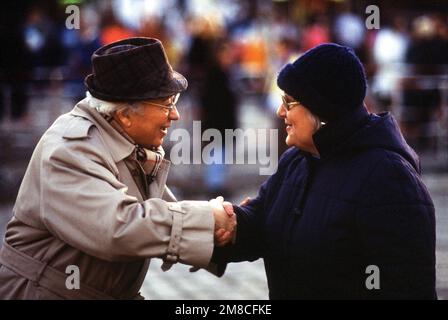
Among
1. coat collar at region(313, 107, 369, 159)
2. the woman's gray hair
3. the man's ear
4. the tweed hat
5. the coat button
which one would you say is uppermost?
the tweed hat

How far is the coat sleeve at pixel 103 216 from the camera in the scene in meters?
3.72

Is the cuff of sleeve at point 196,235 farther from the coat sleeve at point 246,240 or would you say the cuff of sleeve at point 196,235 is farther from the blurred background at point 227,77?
the blurred background at point 227,77

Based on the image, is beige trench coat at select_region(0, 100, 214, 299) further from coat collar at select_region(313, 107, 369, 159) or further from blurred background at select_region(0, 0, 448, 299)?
blurred background at select_region(0, 0, 448, 299)

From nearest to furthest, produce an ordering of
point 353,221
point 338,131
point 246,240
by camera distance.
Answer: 1. point 353,221
2. point 338,131
3. point 246,240

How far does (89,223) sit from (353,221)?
43.6 inches

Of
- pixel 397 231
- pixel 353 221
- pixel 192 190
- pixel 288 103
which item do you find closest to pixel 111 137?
pixel 288 103

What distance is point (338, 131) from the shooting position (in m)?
4.03

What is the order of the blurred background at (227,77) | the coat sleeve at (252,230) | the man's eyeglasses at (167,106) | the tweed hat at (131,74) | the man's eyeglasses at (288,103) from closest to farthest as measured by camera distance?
the tweed hat at (131,74) < the man's eyeglasses at (167,106) < the man's eyeglasses at (288,103) < the coat sleeve at (252,230) < the blurred background at (227,77)

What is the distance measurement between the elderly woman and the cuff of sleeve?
0.42m

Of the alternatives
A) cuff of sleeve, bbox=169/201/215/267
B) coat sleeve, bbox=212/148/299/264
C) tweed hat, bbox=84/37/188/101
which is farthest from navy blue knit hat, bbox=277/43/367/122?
cuff of sleeve, bbox=169/201/215/267

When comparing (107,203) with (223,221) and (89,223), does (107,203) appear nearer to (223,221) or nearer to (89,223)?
(89,223)

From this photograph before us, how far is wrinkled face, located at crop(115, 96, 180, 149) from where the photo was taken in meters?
4.07

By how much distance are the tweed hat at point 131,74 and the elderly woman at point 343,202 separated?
1.85 ft

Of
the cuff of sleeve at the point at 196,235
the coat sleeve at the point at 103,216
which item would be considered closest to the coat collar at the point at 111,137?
the coat sleeve at the point at 103,216
